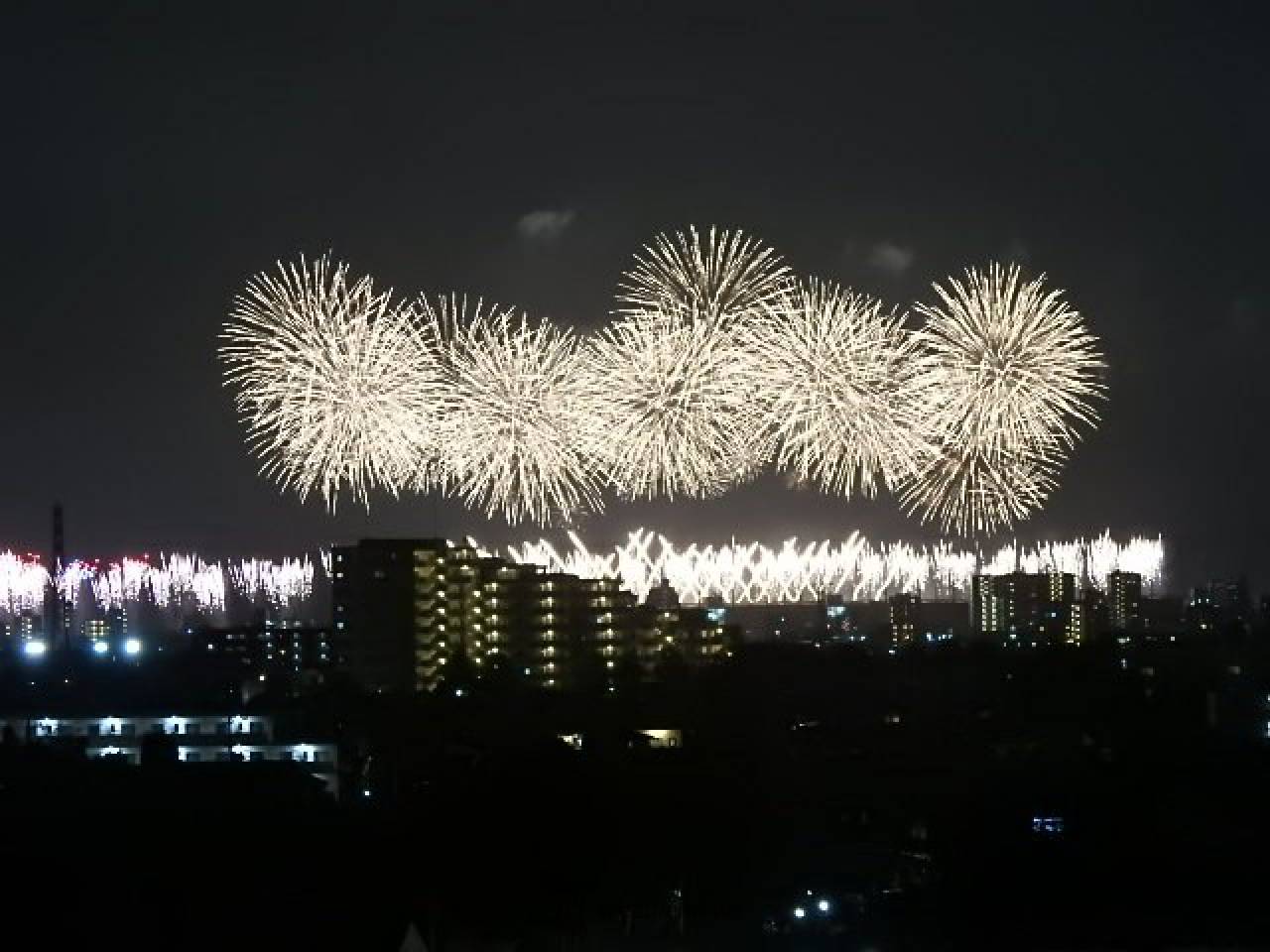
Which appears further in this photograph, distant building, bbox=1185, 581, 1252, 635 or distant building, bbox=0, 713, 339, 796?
distant building, bbox=1185, 581, 1252, 635

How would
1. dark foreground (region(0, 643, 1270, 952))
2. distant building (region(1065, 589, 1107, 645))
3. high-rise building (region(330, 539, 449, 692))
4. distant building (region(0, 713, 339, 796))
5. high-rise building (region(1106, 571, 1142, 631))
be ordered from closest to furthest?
1. dark foreground (region(0, 643, 1270, 952))
2. distant building (region(0, 713, 339, 796))
3. high-rise building (region(330, 539, 449, 692))
4. distant building (region(1065, 589, 1107, 645))
5. high-rise building (region(1106, 571, 1142, 631))

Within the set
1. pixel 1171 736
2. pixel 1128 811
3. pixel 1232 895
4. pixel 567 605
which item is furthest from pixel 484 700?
pixel 1232 895

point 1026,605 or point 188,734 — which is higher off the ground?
point 1026,605

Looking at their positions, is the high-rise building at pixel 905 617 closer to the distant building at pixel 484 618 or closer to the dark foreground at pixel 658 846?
the distant building at pixel 484 618

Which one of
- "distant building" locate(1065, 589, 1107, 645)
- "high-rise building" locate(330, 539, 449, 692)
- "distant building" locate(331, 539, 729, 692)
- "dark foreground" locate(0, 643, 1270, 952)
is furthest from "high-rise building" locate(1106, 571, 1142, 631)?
"dark foreground" locate(0, 643, 1270, 952)

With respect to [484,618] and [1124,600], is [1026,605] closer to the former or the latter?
[1124,600]

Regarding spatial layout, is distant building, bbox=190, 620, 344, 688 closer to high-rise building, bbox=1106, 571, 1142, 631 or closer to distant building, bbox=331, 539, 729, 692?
distant building, bbox=331, 539, 729, 692

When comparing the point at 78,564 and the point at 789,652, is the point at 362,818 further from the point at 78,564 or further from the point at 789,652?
the point at 78,564

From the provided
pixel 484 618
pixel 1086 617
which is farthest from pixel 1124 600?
pixel 484 618
